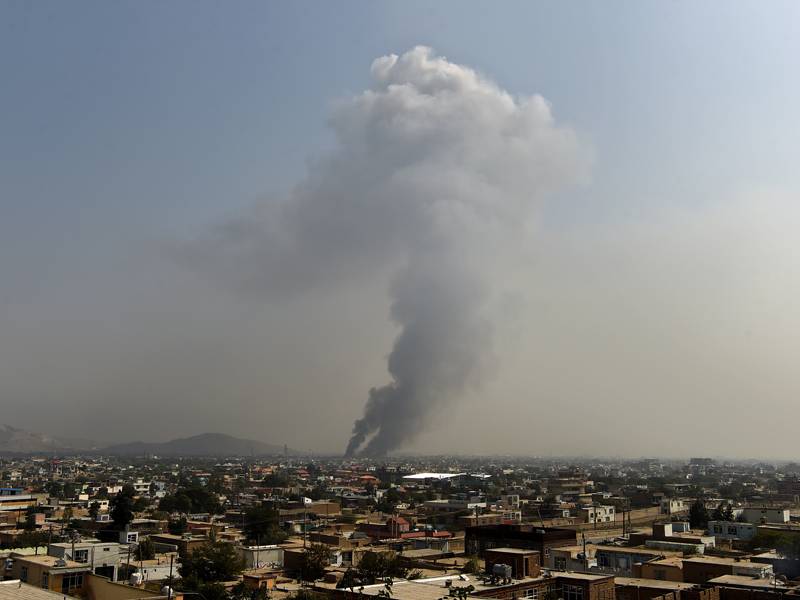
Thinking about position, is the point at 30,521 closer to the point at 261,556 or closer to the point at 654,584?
the point at 261,556

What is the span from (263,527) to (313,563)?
22.5 meters

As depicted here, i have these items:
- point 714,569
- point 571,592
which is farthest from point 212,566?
point 714,569

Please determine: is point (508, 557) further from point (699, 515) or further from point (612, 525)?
point (612, 525)

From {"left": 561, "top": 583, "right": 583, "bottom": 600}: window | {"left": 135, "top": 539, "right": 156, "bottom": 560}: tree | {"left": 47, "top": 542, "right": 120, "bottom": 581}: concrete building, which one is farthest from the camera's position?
{"left": 135, "top": 539, "right": 156, "bottom": 560}: tree

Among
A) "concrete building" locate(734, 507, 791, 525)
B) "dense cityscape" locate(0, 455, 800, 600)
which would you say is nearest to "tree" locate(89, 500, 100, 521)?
"dense cityscape" locate(0, 455, 800, 600)

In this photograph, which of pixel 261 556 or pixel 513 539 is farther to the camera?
pixel 513 539

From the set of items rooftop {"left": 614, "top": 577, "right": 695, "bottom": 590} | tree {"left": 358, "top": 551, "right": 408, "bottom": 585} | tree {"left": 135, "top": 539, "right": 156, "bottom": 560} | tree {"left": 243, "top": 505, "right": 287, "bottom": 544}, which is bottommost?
A: tree {"left": 243, "top": 505, "right": 287, "bottom": 544}

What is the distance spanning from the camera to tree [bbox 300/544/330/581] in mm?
33531

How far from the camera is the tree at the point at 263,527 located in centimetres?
4853

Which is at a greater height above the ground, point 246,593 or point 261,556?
point 246,593

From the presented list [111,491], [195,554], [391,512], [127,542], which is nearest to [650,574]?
[195,554]

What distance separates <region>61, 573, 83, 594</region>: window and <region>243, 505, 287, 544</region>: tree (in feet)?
67.6

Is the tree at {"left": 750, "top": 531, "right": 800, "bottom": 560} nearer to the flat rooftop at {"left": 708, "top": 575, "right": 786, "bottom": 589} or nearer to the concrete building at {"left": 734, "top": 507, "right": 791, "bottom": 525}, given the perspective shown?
the flat rooftop at {"left": 708, "top": 575, "right": 786, "bottom": 589}

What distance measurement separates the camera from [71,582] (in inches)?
1026
